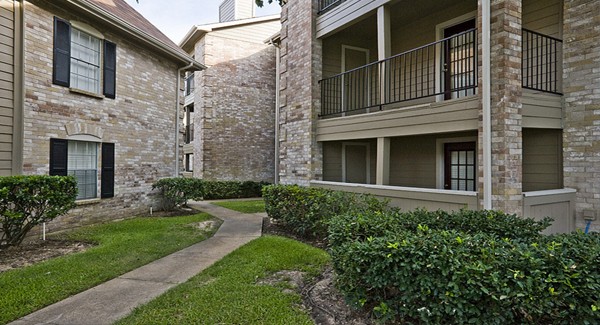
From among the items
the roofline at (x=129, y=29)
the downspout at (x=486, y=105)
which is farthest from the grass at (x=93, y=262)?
the downspout at (x=486, y=105)

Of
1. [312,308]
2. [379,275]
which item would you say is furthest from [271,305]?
[379,275]

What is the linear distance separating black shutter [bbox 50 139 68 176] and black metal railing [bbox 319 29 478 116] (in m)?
6.64

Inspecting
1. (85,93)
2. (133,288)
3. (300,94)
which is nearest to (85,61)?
(85,93)

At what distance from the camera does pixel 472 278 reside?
2486 millimetres

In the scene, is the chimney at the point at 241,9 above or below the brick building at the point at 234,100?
above

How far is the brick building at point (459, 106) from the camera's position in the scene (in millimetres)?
5273

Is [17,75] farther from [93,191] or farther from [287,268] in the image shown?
[287,268]

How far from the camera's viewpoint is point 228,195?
1571 cm

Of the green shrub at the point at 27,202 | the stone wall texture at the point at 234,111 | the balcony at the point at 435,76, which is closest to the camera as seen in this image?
the green shrub at the point at 27,202

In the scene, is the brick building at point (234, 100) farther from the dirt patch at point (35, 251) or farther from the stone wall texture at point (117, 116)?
the dirt patch at point (35, 251)

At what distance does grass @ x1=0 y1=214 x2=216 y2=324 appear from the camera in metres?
3.80

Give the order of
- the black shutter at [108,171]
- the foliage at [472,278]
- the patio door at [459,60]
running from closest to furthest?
the foliage at [472,278] < the patio door at [459,60] < the black shutter at [108,171]

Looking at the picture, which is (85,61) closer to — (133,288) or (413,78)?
(133,288)

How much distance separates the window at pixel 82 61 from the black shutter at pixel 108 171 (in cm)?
143
